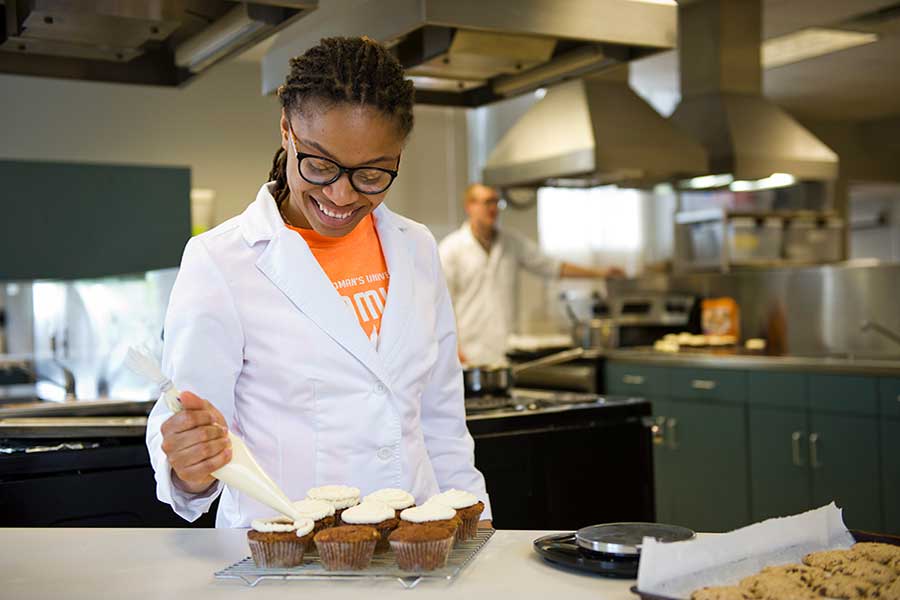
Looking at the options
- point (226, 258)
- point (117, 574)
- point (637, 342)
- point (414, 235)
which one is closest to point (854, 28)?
point (637, 342)

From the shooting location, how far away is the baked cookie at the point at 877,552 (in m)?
1.26

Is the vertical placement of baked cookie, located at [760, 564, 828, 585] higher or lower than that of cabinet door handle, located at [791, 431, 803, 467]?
higher

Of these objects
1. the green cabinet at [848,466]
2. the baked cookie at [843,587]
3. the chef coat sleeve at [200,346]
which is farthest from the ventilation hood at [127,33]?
the green cabinet at [848,466]

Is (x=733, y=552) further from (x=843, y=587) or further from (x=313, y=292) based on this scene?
(x=313, y=292)

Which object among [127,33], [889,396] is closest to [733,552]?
[127,33]

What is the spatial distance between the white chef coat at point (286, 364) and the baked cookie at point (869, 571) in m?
0.77

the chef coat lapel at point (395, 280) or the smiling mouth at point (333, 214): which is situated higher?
the smiling mouth at point (333, 214)

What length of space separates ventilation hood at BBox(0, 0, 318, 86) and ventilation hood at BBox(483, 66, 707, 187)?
2447mm

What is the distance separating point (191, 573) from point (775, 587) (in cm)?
77

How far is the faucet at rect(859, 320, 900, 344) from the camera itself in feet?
18.2

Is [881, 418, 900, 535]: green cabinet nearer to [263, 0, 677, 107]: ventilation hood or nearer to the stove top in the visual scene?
the stove top

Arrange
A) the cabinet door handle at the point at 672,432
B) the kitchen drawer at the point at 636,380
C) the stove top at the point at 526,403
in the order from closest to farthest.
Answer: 1. the stove top at the point at 526,403
2. the cabinet door handle at the point at 672,432
3. the kitchen drawer at the point at 636,380

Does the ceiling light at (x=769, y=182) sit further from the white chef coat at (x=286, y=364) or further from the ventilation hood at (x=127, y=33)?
the white chef coat at (x=286, y=364)

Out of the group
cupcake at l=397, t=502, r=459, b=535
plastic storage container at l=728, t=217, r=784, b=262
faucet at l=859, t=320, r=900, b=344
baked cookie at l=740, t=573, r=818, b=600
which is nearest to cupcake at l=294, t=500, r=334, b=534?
cupcake at l=397, t=502, r=459, b=535
